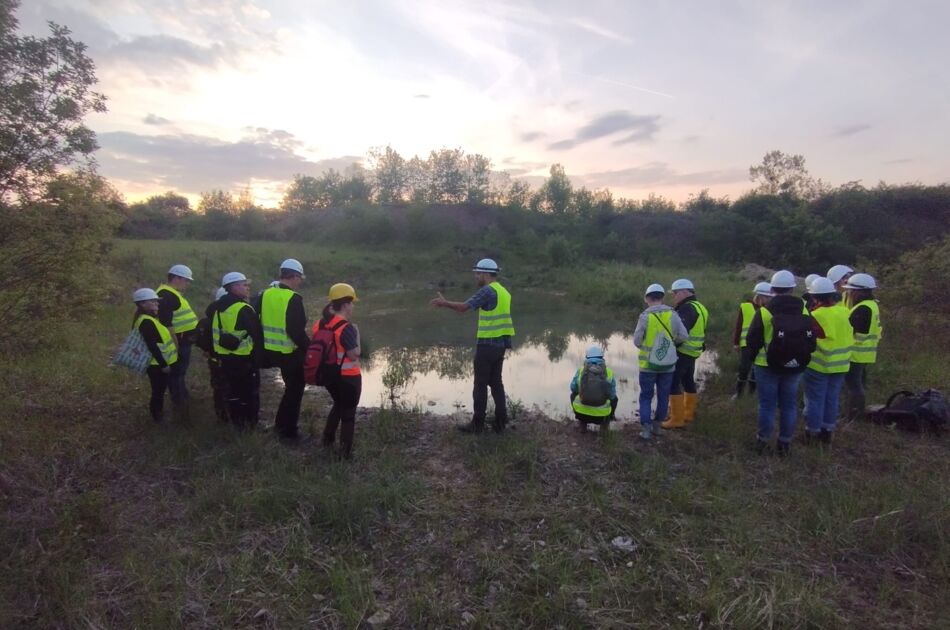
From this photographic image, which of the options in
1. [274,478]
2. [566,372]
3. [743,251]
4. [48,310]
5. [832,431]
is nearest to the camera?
[274,478]

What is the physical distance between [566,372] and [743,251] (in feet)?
113

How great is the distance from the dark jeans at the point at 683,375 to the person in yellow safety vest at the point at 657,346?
487mm

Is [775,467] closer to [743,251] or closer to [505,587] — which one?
[505,587]

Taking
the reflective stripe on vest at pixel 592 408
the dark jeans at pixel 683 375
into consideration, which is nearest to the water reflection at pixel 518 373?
the dark jeans at pixel 683 375

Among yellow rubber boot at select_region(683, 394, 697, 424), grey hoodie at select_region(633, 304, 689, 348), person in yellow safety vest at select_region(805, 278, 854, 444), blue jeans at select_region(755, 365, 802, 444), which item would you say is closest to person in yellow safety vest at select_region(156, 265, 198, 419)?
grey hoodie at select_region(633, 304, 689, 348)

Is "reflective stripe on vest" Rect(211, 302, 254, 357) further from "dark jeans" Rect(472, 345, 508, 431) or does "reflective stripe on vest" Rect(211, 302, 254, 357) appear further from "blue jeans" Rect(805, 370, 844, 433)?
"blue jeans" Rect(805, 370, 844, 433)

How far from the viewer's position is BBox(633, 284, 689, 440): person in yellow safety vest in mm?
5949

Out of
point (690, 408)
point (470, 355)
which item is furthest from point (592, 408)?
point (470, 355)

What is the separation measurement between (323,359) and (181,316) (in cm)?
238

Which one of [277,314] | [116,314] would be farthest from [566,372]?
[116,314]

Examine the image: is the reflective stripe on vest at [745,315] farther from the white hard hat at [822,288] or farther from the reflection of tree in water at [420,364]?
the reflection of tree in water at [420,364]

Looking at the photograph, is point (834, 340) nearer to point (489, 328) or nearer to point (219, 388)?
point (489, 328)

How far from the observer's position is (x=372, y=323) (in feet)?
56.3

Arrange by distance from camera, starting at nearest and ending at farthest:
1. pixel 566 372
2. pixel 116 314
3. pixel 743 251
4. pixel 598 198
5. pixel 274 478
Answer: pixel 274 478, pixel 566 372, pixel 116 314, pixel 743 251, pixel 598 198
